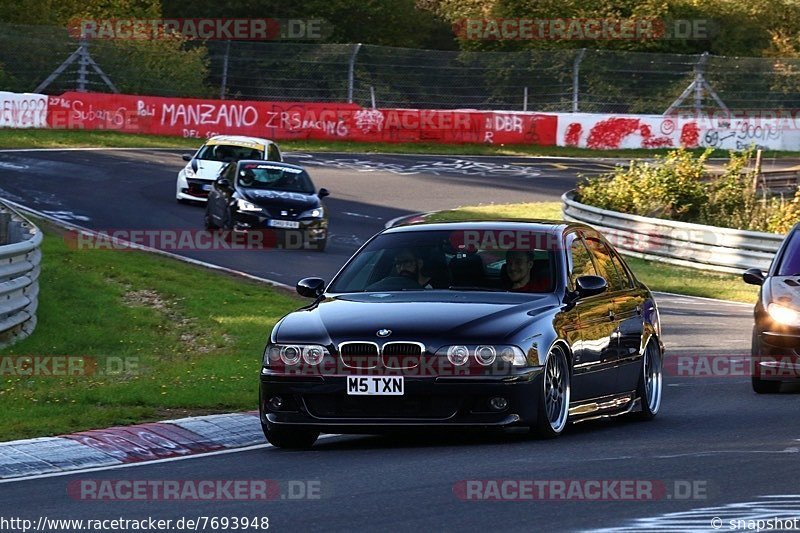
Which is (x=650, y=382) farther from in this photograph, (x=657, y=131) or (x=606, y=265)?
(x=657, y=131)

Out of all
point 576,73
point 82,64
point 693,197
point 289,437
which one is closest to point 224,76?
point 82,64

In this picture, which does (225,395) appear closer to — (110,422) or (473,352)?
(110,422)

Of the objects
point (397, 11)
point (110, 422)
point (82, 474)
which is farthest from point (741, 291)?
point (397, 11)

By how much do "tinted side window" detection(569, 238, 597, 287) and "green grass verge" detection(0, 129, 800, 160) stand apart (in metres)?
33.1

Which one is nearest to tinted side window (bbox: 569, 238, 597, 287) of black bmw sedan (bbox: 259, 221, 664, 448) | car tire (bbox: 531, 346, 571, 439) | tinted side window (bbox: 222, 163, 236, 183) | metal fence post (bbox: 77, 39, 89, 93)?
black bmw sedan (bbox: 259, 221, 664, 448)

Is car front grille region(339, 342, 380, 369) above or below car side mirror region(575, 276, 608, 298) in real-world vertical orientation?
below

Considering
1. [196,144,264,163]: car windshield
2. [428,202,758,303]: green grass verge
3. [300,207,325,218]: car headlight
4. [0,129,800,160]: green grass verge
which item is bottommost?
[428,202,758,303]: green grass verge

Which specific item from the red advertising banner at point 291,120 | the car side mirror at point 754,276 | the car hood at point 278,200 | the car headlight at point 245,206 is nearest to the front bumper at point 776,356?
the car side mirror at point 754,276

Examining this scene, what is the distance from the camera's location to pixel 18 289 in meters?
15.4

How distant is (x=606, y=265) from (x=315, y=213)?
15.9 metres

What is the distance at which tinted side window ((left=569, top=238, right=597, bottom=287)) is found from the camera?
36.7 ft

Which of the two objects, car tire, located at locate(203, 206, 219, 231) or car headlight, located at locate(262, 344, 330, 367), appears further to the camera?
car tire, located at locate(203, 206, 219, 231)

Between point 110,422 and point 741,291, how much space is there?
644 inches

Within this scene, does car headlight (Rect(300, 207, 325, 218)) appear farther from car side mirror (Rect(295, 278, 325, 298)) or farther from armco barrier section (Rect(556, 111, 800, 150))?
armco barrier section (Rect(556, 111, 800, 150))
